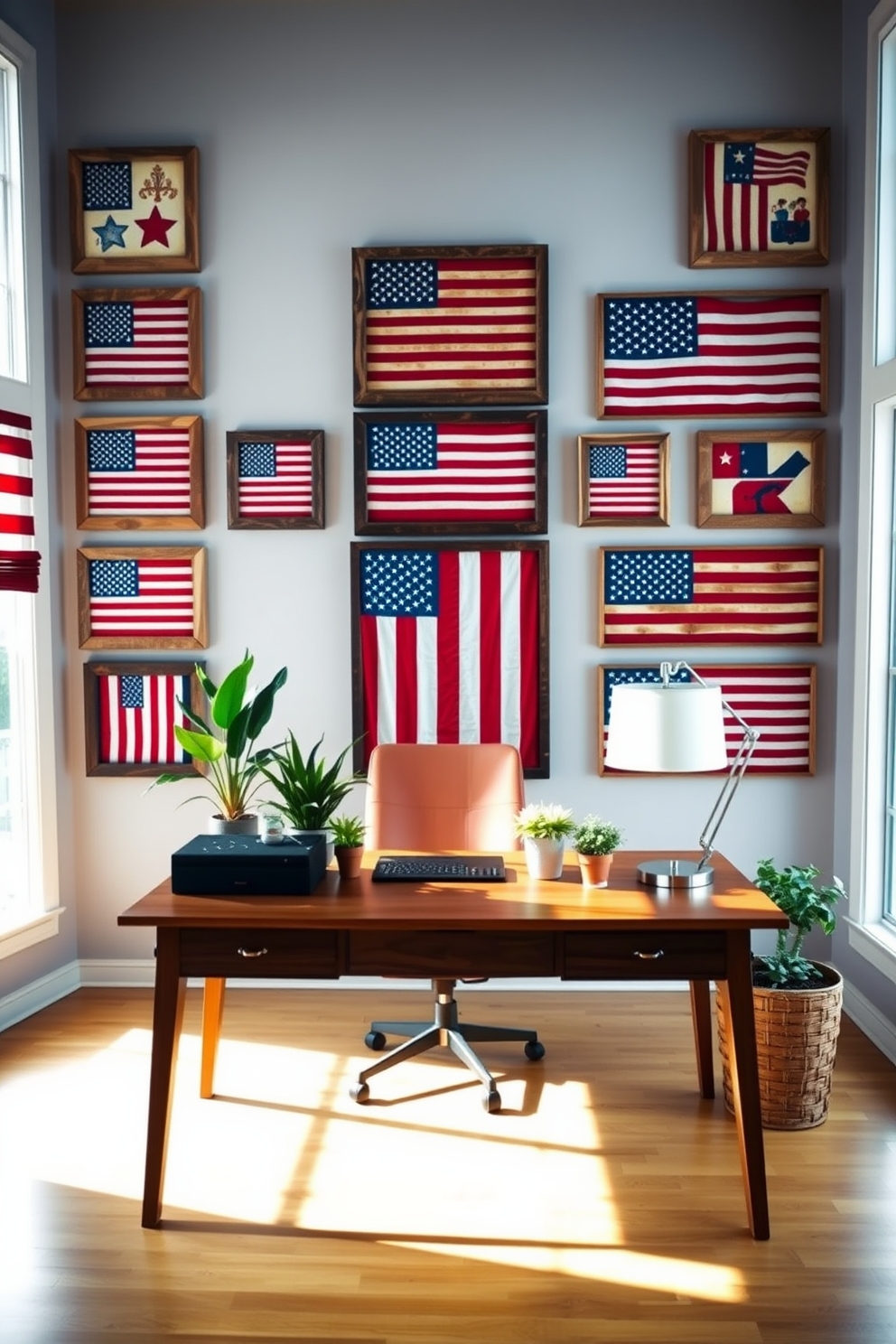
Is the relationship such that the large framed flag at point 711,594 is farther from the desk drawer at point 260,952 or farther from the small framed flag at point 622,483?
the desk drawer at point 260,952

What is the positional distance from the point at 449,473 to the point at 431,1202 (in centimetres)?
238

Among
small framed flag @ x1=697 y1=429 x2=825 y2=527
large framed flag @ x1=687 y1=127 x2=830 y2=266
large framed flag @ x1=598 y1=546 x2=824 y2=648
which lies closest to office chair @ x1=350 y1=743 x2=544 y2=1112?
large framed flag @ x1=598 y1=546 x2=824 y2=648

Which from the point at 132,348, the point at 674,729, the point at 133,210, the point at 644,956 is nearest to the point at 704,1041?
the point at 644,956

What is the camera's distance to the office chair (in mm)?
3398

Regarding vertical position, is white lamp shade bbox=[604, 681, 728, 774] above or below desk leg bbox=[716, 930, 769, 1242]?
above

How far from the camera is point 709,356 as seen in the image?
3.93 meters

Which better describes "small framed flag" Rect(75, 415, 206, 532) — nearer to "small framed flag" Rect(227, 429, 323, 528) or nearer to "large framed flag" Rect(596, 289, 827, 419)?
"small framed flag" Rect(227, 429, 323, 528)

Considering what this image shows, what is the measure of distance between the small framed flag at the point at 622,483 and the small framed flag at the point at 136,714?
1549 millimetres

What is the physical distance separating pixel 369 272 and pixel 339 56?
2.52 feet

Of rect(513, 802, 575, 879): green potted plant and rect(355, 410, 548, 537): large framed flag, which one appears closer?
rect(513, 802, 575, 879): green potted plant

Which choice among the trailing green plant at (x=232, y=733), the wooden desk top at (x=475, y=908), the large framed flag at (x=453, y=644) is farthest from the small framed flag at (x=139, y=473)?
the wooden desk top at (x=475, y=908)

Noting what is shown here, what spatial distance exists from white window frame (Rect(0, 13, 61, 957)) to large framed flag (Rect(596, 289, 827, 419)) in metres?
1.96

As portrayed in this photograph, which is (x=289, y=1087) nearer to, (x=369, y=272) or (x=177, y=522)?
(x=177, y=522)

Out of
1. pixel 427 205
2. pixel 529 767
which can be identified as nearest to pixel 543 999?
pixel 529 767
